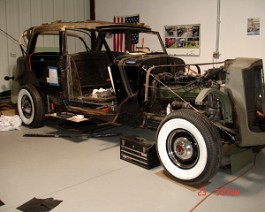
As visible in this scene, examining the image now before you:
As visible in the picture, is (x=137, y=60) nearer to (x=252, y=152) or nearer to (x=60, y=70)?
(x=60, y=70)

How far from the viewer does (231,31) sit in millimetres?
5477

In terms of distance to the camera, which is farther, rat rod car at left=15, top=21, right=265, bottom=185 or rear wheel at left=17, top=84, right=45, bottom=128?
rear wheel at left=17, top=84, right=45, bottom=128

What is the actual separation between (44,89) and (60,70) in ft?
2.41

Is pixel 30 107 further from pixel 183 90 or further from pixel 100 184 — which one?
pixel 183 90

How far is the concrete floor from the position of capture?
8.23ft

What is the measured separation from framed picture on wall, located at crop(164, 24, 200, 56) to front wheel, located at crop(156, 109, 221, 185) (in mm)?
3436

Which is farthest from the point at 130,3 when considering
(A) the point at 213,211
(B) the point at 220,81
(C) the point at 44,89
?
(A) the point at 213,211

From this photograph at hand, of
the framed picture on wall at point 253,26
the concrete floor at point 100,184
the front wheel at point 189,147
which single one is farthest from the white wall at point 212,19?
the front wheel at point 189,147

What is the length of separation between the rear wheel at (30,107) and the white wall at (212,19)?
3.10 m

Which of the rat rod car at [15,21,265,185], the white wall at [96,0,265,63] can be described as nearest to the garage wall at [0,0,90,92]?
the rat rod car at [15,21,265,185]

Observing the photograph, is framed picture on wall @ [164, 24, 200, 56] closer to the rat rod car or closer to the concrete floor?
the rat rod car

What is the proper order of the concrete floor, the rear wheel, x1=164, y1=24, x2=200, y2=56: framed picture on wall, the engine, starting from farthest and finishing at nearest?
x1=164, y1=24, x2=200, y2=56: framed picture on wall, the rear wheel, the engine, the concrete floor

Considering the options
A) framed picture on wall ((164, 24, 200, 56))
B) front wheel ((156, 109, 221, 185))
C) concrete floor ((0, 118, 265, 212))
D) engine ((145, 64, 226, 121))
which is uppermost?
framed picture on wall ((164, 24, 200, 56))

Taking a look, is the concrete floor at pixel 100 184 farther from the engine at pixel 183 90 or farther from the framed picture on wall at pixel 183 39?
the framed picture on wall at pixel 183 39
